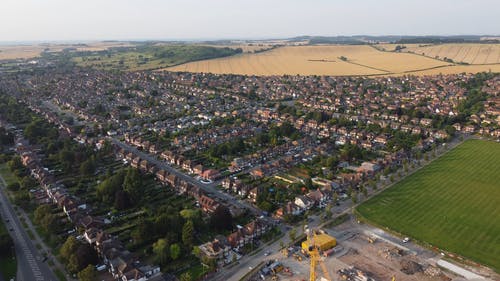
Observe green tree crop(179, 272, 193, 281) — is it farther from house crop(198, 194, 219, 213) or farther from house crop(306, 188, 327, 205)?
house crop(306, 188, 327, 205)

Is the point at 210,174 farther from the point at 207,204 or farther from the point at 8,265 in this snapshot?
the point at 8,265

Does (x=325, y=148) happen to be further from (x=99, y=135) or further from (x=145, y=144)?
(x=99, y=135)

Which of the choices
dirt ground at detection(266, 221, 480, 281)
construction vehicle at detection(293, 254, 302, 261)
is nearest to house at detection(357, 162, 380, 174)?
dirt ground at detection(266, 221, 480, 281)

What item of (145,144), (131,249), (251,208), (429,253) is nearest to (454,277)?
(429,253)

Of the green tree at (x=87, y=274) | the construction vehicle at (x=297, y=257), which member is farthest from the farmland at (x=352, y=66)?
the green tree at (x=87, y=274)

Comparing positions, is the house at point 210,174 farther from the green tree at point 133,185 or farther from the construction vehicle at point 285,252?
the construction vehicle at point 285,252

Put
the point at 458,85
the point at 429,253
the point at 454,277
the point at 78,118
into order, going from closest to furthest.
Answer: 1. the point at 454,277
2. the point at 429,253
3. the point at 78,118
4. the point at 458,85
